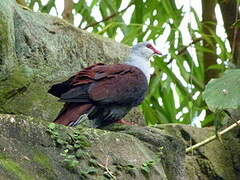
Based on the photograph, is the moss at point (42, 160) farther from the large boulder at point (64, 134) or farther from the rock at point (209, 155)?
the rock at point (209, 155)

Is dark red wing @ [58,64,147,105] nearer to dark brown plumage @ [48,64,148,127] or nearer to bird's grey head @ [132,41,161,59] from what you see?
dark brown plumage @ [48,64,148,127]

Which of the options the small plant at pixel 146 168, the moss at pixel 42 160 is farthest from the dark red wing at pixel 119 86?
the moss at pixel 42 160

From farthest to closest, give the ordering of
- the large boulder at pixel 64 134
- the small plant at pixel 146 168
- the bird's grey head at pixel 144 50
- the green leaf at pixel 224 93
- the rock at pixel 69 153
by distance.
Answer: the bird's grey head at pixel 144 50
the small plant at pixel 146 168
the large boulder at pixel 64 134
the rock at pixel 69 153
the green leaf at pixel 224 93

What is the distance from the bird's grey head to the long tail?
786 mm

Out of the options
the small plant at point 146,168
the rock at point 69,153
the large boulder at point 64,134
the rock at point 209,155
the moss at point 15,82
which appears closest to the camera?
the rock at point 69,153

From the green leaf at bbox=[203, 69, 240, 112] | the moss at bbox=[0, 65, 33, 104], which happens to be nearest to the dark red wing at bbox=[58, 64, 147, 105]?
the moss at bbox=[0, 65, 33, 104]

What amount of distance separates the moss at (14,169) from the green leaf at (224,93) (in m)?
0.74

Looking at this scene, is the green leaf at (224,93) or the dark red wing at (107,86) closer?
the green leaf at (224,93)

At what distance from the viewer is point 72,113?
3.98m

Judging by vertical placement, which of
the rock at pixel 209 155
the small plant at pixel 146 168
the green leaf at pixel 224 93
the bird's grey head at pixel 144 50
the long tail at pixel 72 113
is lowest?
the rock at pixel 209 155

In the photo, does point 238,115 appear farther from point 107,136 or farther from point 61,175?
point 61,175

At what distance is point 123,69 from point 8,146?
1.39 metres

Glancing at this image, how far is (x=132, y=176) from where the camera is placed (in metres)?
3.37

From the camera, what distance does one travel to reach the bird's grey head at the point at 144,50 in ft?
15.6
